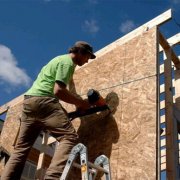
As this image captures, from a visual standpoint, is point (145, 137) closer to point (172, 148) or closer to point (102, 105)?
point (172, 148)

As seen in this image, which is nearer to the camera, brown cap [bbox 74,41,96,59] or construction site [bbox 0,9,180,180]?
construction site [bbox 0,9,180,180]

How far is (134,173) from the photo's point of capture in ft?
9.47

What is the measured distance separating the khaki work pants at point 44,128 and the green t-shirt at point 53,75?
0.09 meters

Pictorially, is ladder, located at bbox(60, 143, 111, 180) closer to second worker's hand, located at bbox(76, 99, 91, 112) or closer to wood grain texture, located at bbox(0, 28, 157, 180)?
wood grain texture, located at bbox(0, 28, 157, 180)

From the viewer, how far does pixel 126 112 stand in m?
3.33

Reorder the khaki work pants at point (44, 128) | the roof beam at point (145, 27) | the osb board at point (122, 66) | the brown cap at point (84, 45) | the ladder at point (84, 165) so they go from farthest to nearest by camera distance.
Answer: the roof beam at point (145, 27) → the osb board at point (122, 66) → the brown cap at point (84, 45) → the khaki work pants at point (44, 128) → the ladder at point (84, 165)

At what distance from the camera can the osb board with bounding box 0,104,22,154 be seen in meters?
4.72

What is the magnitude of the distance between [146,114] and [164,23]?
4.13ft

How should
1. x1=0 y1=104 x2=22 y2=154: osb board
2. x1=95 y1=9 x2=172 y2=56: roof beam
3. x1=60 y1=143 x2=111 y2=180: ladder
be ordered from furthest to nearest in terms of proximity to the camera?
1. x1=0 y1=104 x2=22 y2=154: osb board
2. x1=95 y1=9 x2=172 y2=56: roof beam
3. x1=60 y1=143 x2=111 y2=180: ladder

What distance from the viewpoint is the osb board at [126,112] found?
9.73 feet

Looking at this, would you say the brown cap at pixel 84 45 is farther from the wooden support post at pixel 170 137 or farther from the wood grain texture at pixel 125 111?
the wooden support post at pixel 170 137

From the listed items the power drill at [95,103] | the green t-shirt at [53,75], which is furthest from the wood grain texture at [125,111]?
the green t-shirt at [53,75]

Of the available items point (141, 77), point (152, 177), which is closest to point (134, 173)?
point (152, 177)

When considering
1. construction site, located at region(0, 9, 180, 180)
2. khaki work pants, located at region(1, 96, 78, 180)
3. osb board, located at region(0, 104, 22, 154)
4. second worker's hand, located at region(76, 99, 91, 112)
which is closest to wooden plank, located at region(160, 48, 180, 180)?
construction site, located at region(0, 9, 180, 180)
